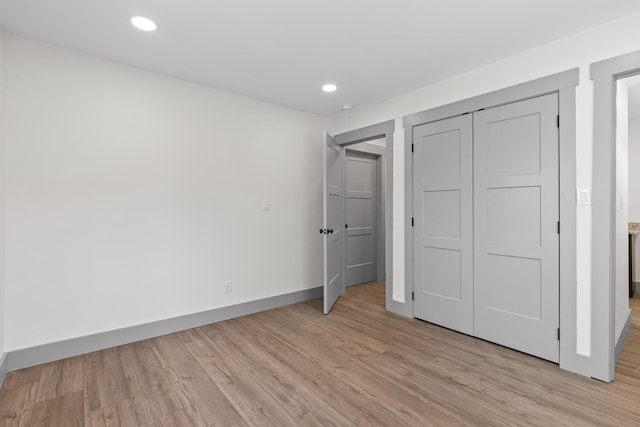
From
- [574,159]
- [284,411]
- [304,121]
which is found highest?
[304,121]

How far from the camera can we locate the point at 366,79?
3.09 meters

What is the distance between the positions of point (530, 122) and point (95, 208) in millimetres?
3630

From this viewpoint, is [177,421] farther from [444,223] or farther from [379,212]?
[379,212]

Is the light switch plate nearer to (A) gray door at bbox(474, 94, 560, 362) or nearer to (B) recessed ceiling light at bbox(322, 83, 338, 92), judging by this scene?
(A) gray door at bbox(474, 94, 560, 362)

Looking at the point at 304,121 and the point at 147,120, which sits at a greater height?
the point at 304,121

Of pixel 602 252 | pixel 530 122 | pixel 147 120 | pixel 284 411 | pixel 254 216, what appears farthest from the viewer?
pixel 254 216

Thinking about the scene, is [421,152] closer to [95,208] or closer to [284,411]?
[284,411]

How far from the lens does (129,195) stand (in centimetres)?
282

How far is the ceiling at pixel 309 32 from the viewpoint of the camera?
199 cm

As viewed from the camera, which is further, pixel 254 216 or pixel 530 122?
pixel 254 216

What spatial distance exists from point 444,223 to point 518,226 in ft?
2.18

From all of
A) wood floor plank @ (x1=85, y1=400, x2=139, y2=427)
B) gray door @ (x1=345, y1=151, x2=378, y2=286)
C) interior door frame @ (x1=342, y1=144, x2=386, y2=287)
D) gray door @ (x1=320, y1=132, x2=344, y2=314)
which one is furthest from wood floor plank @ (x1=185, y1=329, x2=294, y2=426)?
interior door frame @ (x1=342, y1=144, x2=386, y2=287)

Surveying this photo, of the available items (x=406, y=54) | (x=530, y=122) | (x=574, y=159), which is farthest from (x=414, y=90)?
(x=574, y=159)

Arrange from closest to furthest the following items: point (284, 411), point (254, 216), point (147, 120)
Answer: point (284, 411), point (147, 120), point (254, 216)
